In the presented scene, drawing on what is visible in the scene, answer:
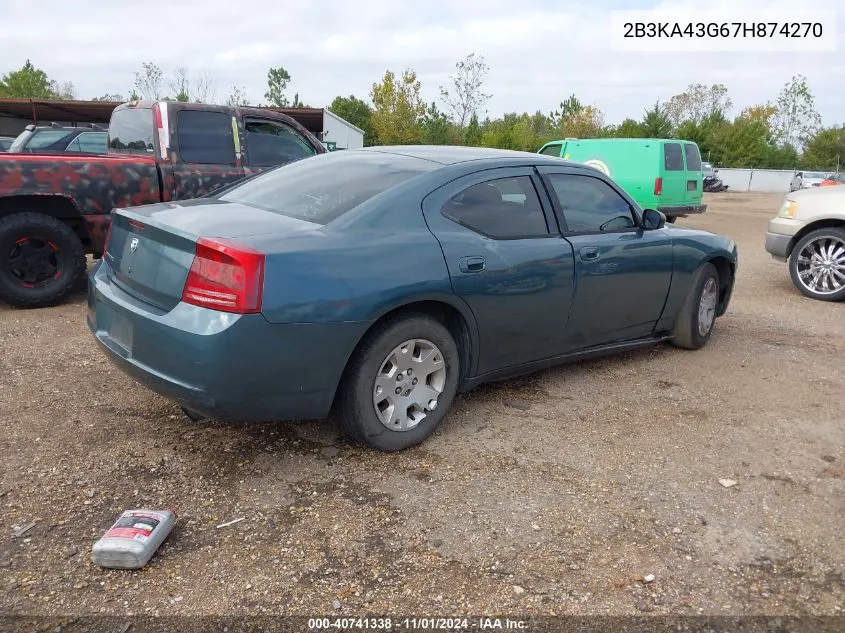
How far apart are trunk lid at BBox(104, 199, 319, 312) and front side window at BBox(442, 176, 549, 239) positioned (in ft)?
2.73

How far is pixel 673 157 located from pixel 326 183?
12.3 meters

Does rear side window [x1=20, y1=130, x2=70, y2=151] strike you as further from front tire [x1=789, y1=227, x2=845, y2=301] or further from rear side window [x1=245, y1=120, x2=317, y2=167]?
front tire [x1=789, y1=227, x2=845, y2=301]

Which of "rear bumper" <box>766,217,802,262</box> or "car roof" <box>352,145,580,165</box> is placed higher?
"car roof" <box>352,145,580,165</box>

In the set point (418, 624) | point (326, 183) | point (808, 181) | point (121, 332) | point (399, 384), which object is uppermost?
point (808, 181)

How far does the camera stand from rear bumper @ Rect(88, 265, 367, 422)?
2.77 meters

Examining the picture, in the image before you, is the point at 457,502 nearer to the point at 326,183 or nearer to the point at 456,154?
the point at 326,183

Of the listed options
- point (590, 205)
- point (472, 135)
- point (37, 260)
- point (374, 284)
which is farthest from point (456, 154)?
point (472, 135)

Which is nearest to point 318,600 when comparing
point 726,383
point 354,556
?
point 354,556

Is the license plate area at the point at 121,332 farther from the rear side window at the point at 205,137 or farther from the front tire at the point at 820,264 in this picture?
the front tire at the point at 820,264

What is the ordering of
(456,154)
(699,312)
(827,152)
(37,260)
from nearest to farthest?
(456,154) → (699,312) → (37,260) → (827,152)

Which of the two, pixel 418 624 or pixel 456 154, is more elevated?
pixel 456 154

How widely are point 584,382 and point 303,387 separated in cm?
224

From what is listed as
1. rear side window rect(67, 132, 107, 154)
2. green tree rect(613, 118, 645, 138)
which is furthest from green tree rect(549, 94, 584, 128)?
rear side window rect(67, 132, 107, 154)

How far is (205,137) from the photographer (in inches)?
257
